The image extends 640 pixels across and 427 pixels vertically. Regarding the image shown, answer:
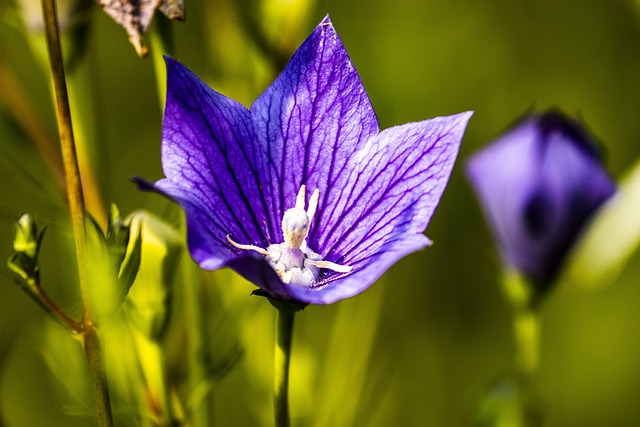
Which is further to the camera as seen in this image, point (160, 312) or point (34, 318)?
point (34, 318)

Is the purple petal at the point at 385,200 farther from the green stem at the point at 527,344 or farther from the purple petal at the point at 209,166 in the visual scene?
the green stem at the point at 527,344

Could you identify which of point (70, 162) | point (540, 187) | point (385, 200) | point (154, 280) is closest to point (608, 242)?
point (540, 187)

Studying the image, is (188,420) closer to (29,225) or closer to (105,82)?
(29,225)

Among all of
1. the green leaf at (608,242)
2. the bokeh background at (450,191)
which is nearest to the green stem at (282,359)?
the green leaf at (608,242)

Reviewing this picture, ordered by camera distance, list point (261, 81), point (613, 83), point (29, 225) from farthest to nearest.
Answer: point (613, 83), point (261, 81), point (29, 225)

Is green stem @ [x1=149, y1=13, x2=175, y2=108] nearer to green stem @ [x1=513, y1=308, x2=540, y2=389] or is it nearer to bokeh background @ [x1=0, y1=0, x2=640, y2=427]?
green stem @ [x1=513, y1=308, x2=540, y2=389]

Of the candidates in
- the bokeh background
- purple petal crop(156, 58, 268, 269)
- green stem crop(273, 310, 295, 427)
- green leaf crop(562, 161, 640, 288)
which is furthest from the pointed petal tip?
the bokeh background

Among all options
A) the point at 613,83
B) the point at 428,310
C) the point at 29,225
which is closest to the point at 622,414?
the point at 428,310

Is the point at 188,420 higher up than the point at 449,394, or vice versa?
the point at 188,420
